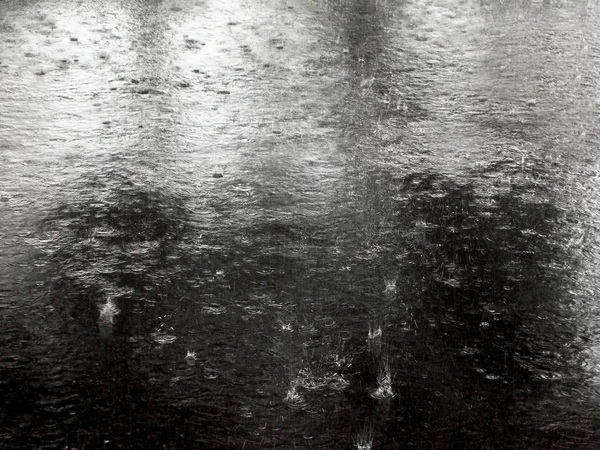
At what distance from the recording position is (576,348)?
4.97m

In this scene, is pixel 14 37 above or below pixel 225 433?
above

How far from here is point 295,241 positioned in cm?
604

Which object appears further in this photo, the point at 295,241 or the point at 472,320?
the point at 295,241

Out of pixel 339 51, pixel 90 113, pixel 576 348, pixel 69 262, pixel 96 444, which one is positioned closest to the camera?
pixel 96 444

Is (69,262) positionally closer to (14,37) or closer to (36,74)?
(36,74)

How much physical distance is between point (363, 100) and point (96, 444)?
5.53 meters

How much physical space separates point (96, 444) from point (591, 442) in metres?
2.68

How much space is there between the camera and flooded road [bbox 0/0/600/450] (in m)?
4.38

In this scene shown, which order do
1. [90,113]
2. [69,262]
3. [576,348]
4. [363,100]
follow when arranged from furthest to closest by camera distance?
[363,100] < [90,113] < [69,262] < [576,348]

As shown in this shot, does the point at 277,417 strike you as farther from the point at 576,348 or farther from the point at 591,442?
the point at 576,348

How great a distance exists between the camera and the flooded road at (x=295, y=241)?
4.38m

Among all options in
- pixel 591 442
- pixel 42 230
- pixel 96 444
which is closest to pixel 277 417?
pixel 96 444

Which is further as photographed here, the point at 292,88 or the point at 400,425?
the point at 292,88

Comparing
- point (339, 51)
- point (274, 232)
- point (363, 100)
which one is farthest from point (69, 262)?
point (339, 51)
